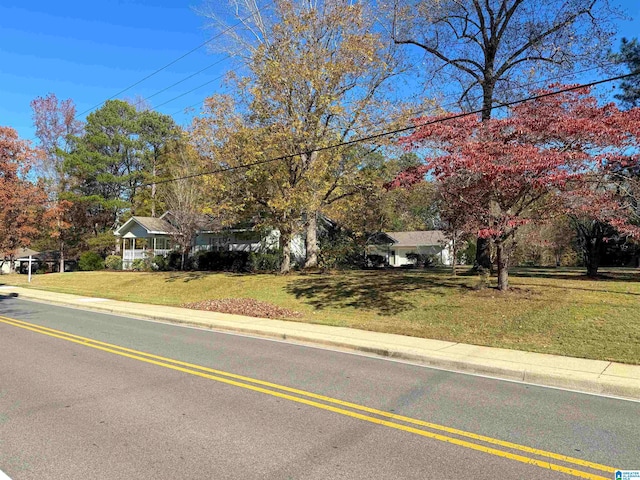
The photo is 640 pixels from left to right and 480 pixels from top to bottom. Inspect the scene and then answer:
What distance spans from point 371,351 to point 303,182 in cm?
1390

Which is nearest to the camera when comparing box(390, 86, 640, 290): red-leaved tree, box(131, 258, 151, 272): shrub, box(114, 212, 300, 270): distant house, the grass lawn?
the grass lawn

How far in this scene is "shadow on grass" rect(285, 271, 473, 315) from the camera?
15375 mm

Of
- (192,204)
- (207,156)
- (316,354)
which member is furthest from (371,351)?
(192,204)

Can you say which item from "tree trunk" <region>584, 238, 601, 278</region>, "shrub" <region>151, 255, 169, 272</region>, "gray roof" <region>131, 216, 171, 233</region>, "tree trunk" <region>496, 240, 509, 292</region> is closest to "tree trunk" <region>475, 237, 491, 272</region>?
"tree trunk" <region>584, 238, 601, 278</region>

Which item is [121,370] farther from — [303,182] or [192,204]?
[192,204]

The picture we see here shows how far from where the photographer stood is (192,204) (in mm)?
32625

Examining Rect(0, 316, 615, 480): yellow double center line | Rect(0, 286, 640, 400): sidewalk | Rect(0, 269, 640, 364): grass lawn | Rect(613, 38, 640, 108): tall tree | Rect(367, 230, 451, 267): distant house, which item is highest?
Rect(613, 38, 640, 108): tall tree

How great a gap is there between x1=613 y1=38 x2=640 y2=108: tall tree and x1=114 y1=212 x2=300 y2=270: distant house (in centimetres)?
2218

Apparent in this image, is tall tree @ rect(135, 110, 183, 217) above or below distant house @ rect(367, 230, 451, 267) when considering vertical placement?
above

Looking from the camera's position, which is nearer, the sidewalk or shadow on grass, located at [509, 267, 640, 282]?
the sidewalk

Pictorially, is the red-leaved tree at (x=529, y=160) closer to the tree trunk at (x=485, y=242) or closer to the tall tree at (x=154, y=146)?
the tree trunk at (x=485, y=242)

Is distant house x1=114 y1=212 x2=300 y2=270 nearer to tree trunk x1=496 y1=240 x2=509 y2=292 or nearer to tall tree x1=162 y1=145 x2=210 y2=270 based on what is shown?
tall tree x1=162 y1=145 x2=210 y2=270

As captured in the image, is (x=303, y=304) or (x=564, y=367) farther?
(x=303, y=304)

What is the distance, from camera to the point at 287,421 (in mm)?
5305
